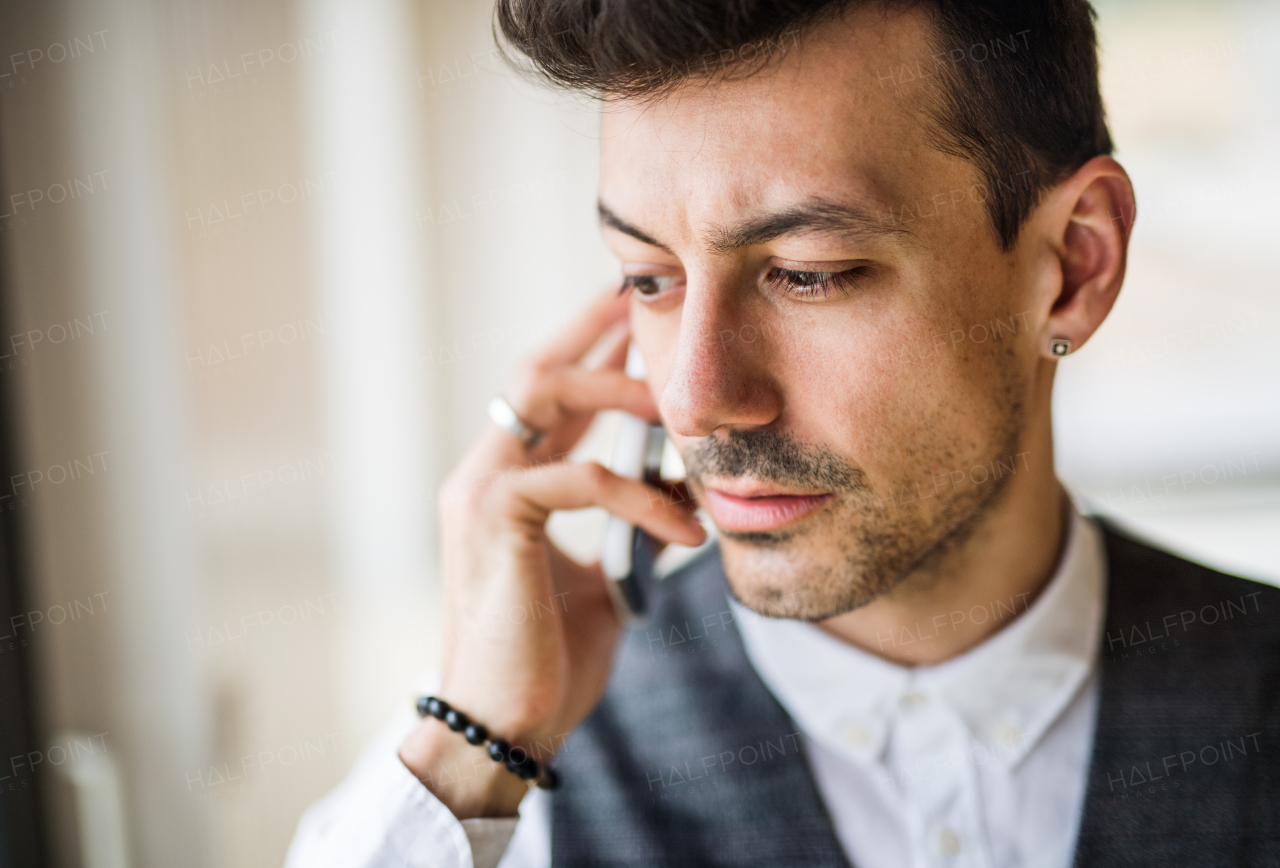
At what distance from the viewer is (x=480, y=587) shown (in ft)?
3.81

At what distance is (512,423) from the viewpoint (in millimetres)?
1249

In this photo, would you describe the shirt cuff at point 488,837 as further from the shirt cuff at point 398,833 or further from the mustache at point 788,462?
the mustache at point 788,462

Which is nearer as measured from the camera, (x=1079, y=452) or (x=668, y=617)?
(x=668, y=617)

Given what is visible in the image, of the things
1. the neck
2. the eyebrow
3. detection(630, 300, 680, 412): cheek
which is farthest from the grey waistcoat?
the eyebrow

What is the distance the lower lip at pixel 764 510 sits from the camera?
993mm

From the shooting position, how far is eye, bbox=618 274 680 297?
40.4 inches

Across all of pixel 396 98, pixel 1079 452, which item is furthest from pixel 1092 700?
pixel 396 98

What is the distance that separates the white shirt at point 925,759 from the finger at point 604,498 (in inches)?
9.8

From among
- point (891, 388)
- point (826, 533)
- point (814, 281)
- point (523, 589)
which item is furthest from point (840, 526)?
point (523, 589)

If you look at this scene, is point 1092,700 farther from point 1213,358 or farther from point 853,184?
point 1213,358

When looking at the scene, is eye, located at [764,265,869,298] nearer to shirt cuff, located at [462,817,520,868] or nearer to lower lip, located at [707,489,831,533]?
lower lip, located at [707,489,831,533]

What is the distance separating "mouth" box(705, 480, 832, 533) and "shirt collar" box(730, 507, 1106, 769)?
0.26 metres

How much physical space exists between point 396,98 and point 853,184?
1646 millimetres

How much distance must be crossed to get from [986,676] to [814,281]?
1.95ft
